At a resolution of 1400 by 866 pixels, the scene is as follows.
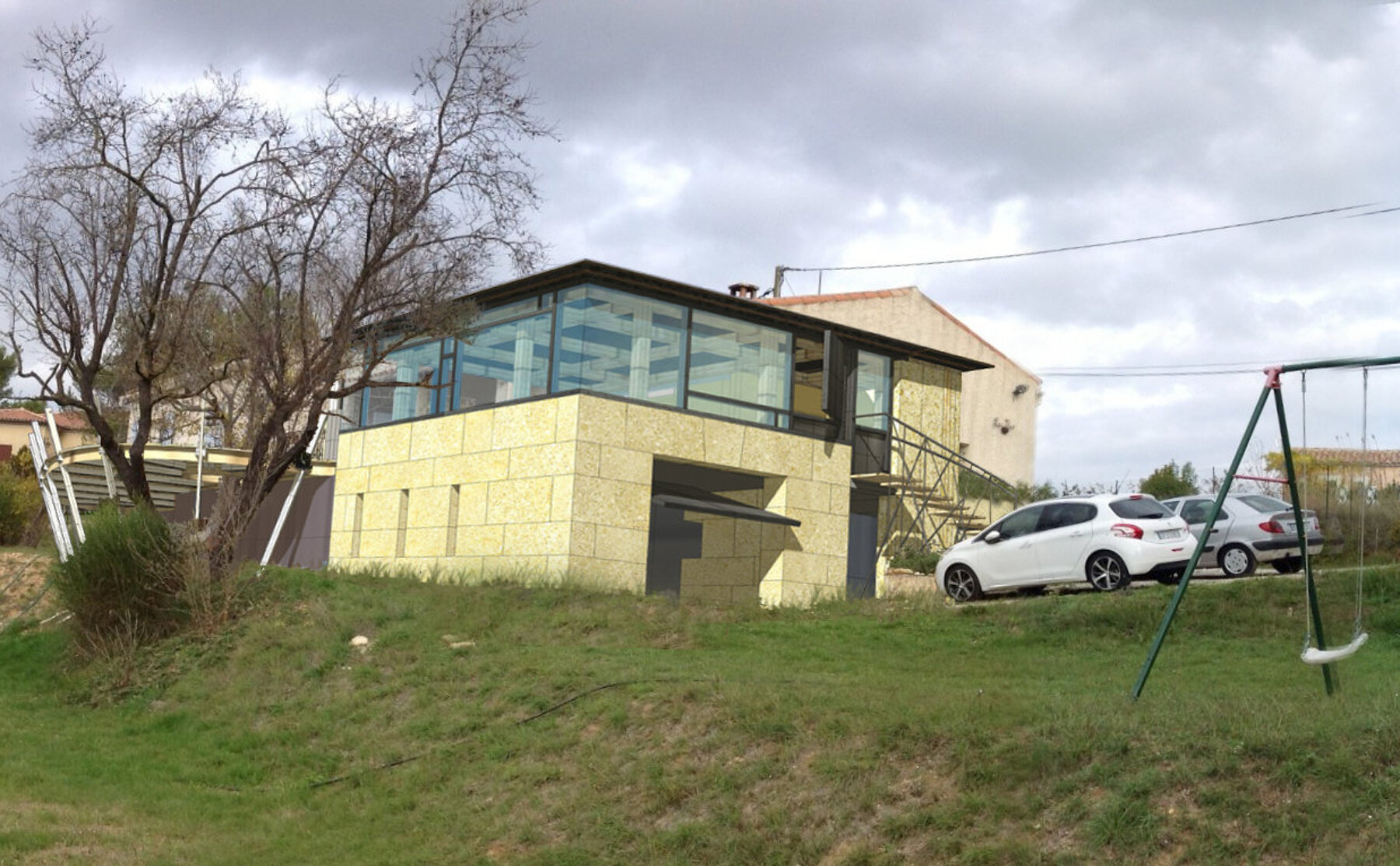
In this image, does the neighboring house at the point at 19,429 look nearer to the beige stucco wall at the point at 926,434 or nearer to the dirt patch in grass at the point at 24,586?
the dirt patch in grass at the point at 24,586

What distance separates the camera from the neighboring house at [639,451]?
2323cm

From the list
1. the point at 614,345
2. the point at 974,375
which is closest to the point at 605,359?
the point at 614,345

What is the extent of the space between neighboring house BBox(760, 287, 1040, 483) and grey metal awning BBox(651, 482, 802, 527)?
1398 centimetres

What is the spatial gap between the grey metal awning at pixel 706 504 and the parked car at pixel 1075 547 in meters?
4.42

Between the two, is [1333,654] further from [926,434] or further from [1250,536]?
[926,434]

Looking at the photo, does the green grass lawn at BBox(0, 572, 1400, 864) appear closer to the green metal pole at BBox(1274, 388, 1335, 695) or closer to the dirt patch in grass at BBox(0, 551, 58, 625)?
the green metal pole at BBox(1274, 388, 1335, 695)

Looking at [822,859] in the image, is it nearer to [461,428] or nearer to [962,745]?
[962,745]

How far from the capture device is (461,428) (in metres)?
25.3

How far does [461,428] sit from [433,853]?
14835mm

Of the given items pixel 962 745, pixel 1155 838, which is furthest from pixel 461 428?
pixel 1155 838

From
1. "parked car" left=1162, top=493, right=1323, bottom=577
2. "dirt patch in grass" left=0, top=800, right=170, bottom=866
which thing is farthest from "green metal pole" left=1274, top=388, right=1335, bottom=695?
"dirt patch in grass" left=0, top=800, right=170, bottom=866

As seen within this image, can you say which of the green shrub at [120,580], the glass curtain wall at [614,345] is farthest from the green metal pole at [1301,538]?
the green shrub at [120,580]

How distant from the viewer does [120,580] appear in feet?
62.8

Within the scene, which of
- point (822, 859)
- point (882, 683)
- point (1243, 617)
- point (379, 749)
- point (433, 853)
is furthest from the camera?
point (1243, 617)
